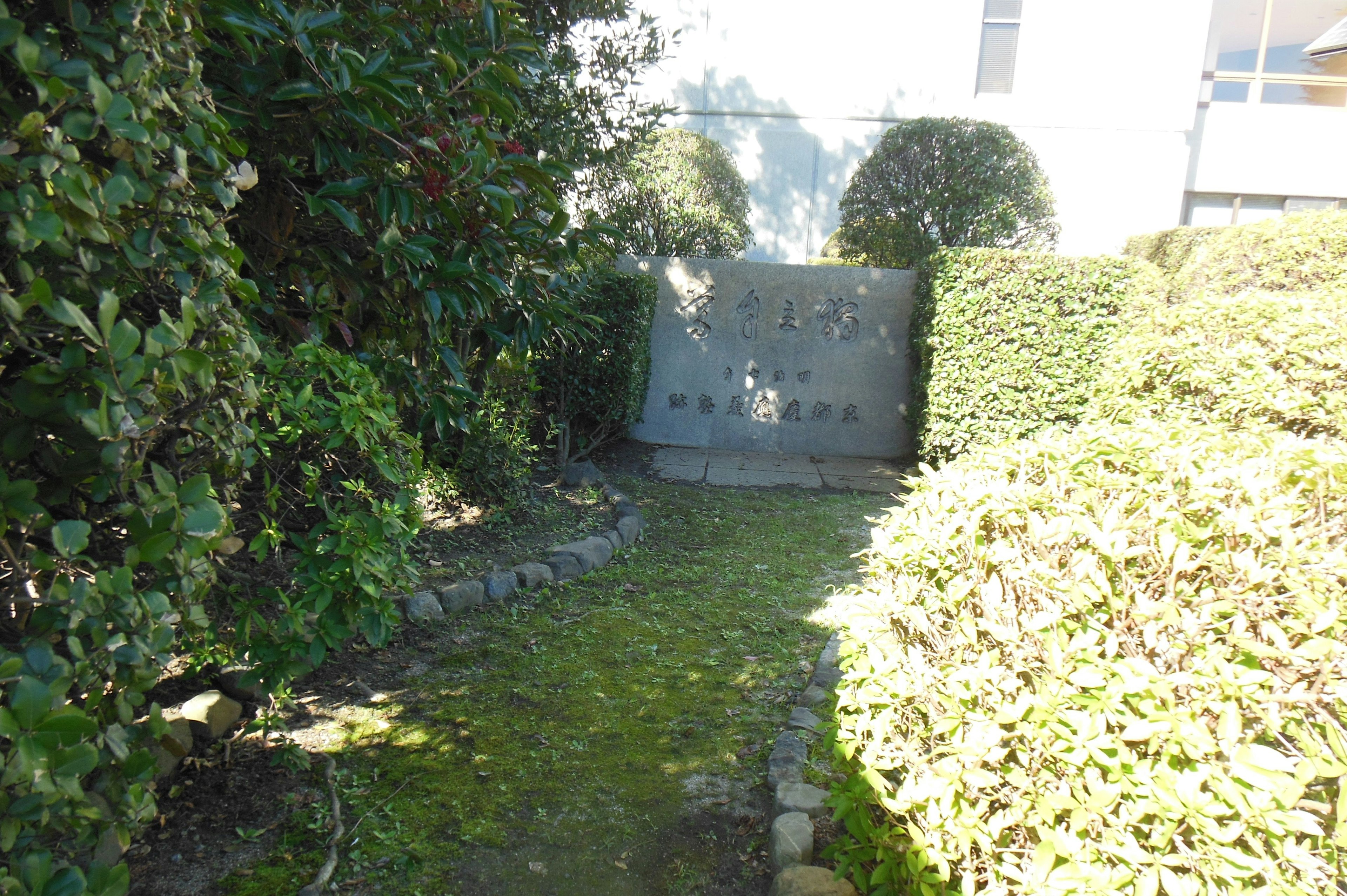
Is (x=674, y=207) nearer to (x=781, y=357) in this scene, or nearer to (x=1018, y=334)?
(x=781, y=357)

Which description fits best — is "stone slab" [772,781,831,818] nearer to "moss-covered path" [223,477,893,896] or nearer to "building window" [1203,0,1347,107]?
"moss-covered path" [223,477,893,896]

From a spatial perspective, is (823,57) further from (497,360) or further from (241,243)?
(241,243)

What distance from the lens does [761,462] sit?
26.2 feet

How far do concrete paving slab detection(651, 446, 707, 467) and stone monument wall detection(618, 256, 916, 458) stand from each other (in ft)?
0.51

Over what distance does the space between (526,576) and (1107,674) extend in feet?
10.9

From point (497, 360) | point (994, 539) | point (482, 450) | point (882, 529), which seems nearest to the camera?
point (994, 539)

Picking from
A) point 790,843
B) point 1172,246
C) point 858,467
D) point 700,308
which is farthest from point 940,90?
point 790,843

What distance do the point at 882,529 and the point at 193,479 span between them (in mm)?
1739

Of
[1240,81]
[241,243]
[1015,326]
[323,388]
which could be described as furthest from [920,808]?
[1240,81]

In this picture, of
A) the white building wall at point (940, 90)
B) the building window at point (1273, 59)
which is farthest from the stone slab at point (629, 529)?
the building window at point (1273, 59)

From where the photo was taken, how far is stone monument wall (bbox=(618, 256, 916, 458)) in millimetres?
8055

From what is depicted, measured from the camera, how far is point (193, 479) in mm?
1330

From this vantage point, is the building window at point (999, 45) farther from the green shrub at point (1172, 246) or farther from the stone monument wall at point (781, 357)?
the stone monument wall at point (781, 357)

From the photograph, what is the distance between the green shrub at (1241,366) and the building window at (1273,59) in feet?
43.1
